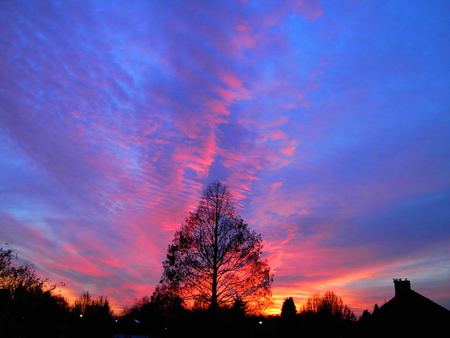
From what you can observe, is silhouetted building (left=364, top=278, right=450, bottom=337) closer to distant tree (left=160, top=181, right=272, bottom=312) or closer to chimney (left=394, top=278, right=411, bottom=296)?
chimney (left=394, top=278, right=411, bottom=296)

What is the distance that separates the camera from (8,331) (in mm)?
8328

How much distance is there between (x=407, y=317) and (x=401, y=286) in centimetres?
484

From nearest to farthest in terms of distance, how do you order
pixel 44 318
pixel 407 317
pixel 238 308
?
pixel 44 318 < pixel 238 308 < pixel 407 317

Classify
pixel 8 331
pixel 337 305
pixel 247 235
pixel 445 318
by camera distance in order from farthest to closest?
pixel 337 305 < pixel 445 318 < pixel 247 235 < pixel 8 331

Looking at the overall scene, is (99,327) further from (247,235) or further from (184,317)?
(247,235)

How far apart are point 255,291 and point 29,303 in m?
13.5

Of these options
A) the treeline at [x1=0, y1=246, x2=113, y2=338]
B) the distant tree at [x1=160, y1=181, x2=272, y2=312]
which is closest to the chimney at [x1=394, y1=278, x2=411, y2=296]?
the distant tree at [x1=160, y1=181, x2=272, y2=312]

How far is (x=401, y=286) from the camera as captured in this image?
1521 inches

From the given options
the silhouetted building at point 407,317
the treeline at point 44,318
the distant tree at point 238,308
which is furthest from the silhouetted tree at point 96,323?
the silhouetted building at point 407,317

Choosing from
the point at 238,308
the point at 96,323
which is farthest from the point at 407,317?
the point at 96,323

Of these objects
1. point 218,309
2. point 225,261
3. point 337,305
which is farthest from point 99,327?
point 337,305

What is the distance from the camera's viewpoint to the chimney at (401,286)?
38188 mm

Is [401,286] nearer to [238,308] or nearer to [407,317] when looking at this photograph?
[407,317]

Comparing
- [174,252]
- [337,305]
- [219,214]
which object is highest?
[219,214]
